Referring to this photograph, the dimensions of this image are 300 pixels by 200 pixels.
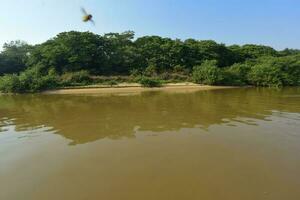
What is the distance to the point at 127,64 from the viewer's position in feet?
116

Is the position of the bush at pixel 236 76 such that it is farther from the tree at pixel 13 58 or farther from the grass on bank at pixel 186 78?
the tree at pixel 13 58

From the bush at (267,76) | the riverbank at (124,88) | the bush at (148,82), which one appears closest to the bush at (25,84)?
the riverbank at (124,88)

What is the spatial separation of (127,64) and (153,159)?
98.2 feet

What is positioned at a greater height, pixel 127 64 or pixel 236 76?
pixel 127 64

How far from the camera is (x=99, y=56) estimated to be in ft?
115

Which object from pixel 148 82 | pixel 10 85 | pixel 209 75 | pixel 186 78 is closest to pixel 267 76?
pixel 209 75

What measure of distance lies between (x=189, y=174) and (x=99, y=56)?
30999mm

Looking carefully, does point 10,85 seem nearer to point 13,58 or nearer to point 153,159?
point 13,58

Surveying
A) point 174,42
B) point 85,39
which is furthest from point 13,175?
point 174,42

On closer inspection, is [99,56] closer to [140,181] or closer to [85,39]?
[85,39]

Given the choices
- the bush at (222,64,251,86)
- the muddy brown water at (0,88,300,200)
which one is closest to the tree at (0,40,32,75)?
the bush at (222,64,251,86)

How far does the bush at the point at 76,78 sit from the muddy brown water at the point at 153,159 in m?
19.0

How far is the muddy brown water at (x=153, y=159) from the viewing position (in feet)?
15.3

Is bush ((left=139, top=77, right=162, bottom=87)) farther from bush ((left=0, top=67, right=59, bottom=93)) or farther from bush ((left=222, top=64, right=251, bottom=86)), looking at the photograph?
bush ((left=0, top=67, right=59, bottom=93))
